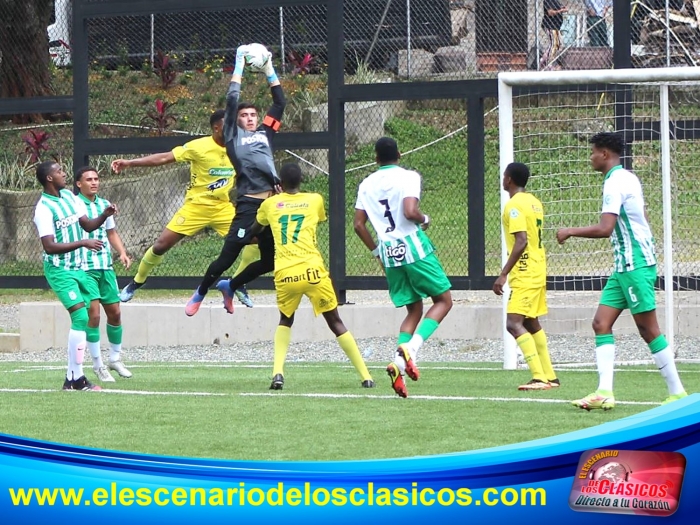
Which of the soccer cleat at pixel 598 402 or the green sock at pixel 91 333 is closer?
the soccer cleat at pixel 598 402

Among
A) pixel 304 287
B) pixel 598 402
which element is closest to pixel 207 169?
pixel 304 287

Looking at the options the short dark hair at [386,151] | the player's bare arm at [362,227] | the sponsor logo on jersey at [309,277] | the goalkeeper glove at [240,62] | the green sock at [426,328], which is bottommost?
the green sock at [426,328]

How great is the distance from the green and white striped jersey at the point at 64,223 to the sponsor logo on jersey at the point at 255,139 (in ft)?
7.58

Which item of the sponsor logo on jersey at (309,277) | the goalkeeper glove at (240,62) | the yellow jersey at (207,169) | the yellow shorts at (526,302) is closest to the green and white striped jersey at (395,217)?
the sponsor logo on jersey at (309,277)

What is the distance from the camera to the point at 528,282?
379 inches

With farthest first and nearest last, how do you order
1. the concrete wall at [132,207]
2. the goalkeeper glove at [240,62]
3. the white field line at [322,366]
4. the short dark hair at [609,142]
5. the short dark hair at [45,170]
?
1. the concrete wall at [132,207]
2. the white field line at [322,366]
3. the goalkeeper glove at [240,62]
4. the short dark hair at [45,170]
5. the short dark hair at [609,142]

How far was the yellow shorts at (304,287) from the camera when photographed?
9.34 metres

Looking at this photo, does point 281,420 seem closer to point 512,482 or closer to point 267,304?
point 512,482

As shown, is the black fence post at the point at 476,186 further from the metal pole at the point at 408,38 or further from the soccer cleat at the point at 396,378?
the soccer cleat at the point at 396,378

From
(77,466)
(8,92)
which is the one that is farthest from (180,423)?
(8,92)

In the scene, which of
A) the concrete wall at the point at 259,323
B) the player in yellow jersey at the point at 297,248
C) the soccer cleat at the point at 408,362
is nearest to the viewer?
the soccer cleat at the point at 408,362

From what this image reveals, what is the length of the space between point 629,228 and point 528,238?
1.82 metres

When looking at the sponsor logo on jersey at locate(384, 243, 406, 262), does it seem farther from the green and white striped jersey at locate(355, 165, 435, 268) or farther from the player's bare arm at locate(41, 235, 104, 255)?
the player's bare arm at locate(41, 235, 104, 255)

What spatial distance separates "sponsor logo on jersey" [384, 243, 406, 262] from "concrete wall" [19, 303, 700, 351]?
17.0ft
